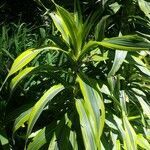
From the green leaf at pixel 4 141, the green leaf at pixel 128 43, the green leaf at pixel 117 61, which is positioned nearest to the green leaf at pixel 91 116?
the green leaf at pixel 117 61

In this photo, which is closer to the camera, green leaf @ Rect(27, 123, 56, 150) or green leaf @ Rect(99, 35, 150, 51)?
green leaf @ Rect(99, 35, 150, 51)

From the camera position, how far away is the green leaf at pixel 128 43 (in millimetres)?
2157

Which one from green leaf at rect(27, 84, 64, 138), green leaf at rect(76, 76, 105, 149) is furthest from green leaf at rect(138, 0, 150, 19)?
green leaf at rect(27, 84, 64, 138)

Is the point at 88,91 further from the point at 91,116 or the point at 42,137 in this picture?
the point at 42,137

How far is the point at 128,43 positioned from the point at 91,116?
397 mm

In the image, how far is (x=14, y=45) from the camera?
313 cm

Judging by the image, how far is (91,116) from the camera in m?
2.26

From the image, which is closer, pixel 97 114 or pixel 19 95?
pixel 97 114

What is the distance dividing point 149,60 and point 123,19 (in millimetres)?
414

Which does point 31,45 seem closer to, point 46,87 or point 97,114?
point 46,87

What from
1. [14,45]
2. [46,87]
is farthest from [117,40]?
[14,45]

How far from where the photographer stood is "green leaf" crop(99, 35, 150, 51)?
216cm

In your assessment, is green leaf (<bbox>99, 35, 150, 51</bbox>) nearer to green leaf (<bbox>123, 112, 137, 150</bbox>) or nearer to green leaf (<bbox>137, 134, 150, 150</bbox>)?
green leaf (<bbox>123, 112, 137, 150</bbox>)

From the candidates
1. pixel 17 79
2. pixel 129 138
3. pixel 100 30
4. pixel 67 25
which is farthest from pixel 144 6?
pixel 17 79
